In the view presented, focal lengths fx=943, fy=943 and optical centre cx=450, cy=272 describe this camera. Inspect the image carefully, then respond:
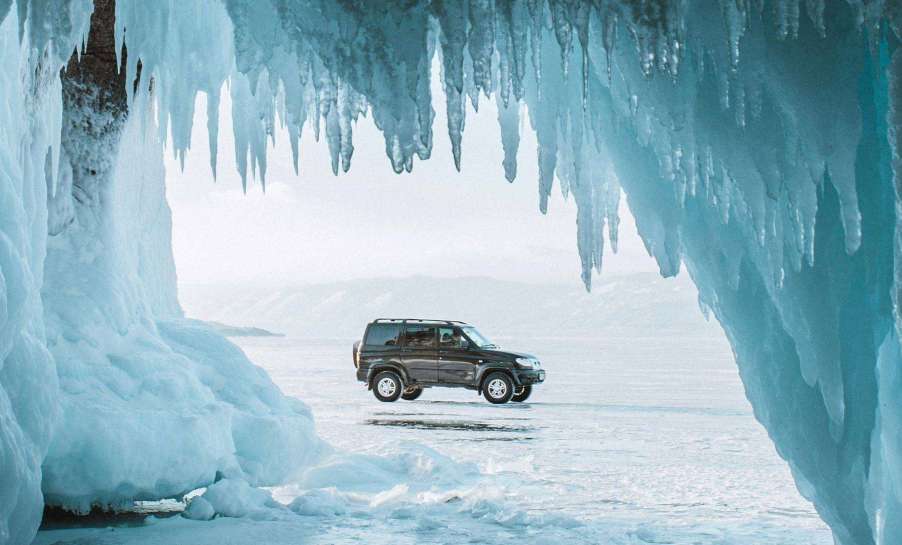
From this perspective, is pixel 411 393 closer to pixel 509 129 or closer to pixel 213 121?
pixel 213 121

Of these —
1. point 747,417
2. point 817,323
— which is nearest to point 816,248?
point 817,323

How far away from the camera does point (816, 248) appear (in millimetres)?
5379

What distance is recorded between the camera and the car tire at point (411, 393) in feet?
68.0

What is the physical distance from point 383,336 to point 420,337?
83 centimetres

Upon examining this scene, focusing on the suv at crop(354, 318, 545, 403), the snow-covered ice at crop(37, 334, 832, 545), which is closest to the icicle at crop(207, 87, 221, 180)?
the snow-covered ice at crop(37, 334, 832, 545)

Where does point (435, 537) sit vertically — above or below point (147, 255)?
below

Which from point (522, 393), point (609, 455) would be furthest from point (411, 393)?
point (609, 455)

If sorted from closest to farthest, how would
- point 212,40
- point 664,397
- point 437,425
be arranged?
point 212,40 < point 437,425 < point 664,397

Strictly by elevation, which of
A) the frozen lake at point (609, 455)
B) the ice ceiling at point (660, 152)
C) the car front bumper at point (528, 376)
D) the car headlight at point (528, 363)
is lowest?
the frozen lake at point (609, 455)

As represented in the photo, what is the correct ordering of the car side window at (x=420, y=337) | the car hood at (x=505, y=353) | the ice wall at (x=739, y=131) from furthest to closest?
the car side window at (x=420, y=337) < the car hood at (x=505, y=353) < the ice wall at (x=739, y=131)

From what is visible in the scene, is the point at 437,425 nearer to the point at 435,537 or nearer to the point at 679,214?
the point at 435,537

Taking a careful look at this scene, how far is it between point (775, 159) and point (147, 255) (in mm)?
9081

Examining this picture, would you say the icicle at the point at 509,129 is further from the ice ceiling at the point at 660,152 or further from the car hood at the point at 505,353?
the car hood at the point at 505,353

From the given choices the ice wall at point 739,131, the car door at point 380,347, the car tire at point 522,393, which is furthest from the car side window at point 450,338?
the ice wall at point 739,131
